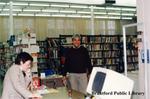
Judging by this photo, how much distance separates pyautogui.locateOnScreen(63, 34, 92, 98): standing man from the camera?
17.7ft

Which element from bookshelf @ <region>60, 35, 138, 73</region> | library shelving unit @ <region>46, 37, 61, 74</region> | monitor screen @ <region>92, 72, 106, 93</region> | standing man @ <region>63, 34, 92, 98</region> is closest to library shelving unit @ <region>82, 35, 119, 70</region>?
bookshelf @ <region>60, 35, 138, 73</region>

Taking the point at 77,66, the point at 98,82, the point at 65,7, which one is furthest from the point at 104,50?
the point at 98,82

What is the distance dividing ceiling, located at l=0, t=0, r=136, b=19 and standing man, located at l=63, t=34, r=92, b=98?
17.5ft

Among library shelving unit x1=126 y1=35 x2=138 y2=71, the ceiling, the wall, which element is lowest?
library shelving unit x1=126 y1=35 x2=138 y2=71

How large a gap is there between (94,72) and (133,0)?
10.0 metres

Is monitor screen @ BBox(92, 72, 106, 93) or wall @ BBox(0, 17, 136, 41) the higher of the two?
wall @ BBox(0, 17, 136, 41)

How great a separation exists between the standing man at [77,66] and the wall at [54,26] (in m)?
10.9

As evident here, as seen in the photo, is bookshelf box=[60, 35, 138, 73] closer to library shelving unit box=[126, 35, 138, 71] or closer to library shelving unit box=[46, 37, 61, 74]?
library shelving unit box=[126, 35, 138, 71]

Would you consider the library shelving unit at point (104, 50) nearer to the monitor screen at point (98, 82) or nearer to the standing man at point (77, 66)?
the standing man at point (77, 66)

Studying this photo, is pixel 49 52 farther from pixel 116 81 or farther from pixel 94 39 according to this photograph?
pixel 116 81

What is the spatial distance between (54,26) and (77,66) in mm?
11939

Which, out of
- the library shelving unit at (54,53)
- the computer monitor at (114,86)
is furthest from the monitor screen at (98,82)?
the library shelving unit at (54,53)

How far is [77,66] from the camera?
5.39 metres

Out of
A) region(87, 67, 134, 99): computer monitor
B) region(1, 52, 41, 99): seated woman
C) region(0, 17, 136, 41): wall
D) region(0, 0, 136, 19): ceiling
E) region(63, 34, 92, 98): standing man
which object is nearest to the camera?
region(87, 67, 134, 99): computer monitor
